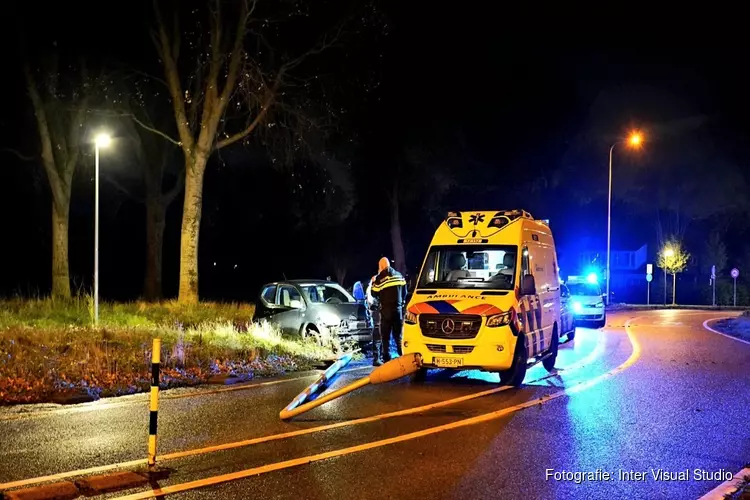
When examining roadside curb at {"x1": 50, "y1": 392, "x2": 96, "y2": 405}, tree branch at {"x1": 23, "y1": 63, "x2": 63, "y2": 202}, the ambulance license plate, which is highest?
tree branch at {"x1": 23, "y1": 63, "x2": 63, "y2": 202}

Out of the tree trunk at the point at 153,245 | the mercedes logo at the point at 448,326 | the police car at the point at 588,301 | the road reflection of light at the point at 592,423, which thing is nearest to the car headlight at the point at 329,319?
the mercedes logo at the point at 448,326

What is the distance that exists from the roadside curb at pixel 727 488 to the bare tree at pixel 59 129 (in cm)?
2223

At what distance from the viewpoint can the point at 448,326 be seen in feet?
34.4

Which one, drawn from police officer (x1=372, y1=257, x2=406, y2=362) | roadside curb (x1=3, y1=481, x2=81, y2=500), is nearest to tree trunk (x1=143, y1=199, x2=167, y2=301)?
police officer (x1=372, y1=257, x2=406, y2=362)

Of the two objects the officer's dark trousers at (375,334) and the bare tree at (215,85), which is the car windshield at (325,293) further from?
the bare tree at (215,85)

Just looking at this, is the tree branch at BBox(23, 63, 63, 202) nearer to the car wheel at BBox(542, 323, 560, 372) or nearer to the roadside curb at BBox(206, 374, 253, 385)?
the roadside curb at BBox(206, 374, 253, 385)

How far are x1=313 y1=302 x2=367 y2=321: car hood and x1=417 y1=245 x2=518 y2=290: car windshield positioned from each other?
11.0ft

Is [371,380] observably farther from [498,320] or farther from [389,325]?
[389,325]

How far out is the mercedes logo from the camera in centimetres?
1046

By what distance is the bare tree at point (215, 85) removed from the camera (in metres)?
20.7

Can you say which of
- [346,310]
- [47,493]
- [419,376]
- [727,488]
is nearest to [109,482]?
[47,493]

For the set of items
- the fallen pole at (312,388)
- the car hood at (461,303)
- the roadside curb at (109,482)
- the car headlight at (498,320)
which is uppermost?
the car hood at (461,303)

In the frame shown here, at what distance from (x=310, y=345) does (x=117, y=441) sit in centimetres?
678

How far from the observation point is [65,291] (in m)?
24.4
